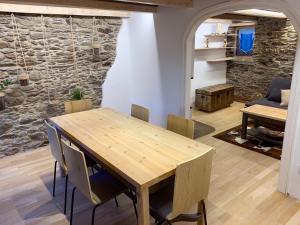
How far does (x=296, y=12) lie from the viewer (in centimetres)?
225

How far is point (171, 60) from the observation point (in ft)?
12.2

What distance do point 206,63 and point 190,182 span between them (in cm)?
506

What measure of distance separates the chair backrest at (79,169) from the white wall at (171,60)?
6.80 ft

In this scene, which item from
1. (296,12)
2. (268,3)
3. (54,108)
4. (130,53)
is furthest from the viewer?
(130,53)

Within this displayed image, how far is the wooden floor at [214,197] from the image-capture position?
2.36 meters

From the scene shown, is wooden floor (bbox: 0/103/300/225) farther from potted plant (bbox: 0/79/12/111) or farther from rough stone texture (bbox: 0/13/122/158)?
potted plant (bbox: 0/79/12/111)

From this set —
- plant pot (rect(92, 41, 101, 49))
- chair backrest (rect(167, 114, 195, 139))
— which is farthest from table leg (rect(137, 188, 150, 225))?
plant pot (rect(92, 41, 101, 49))

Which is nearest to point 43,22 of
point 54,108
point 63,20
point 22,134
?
point 63,20

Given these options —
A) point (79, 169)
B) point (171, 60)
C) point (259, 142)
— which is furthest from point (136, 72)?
point (79, 169)

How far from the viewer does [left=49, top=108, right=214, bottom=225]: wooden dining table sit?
1652 millimetres

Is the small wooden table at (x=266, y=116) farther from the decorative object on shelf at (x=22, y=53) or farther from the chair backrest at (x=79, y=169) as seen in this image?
the decorative object on shelf at (x=22, y=53)

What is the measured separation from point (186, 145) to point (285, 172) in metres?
1.37

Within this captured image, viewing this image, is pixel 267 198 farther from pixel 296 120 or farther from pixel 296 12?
pixel 296 12

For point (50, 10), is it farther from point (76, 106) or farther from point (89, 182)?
point (89, 182)
